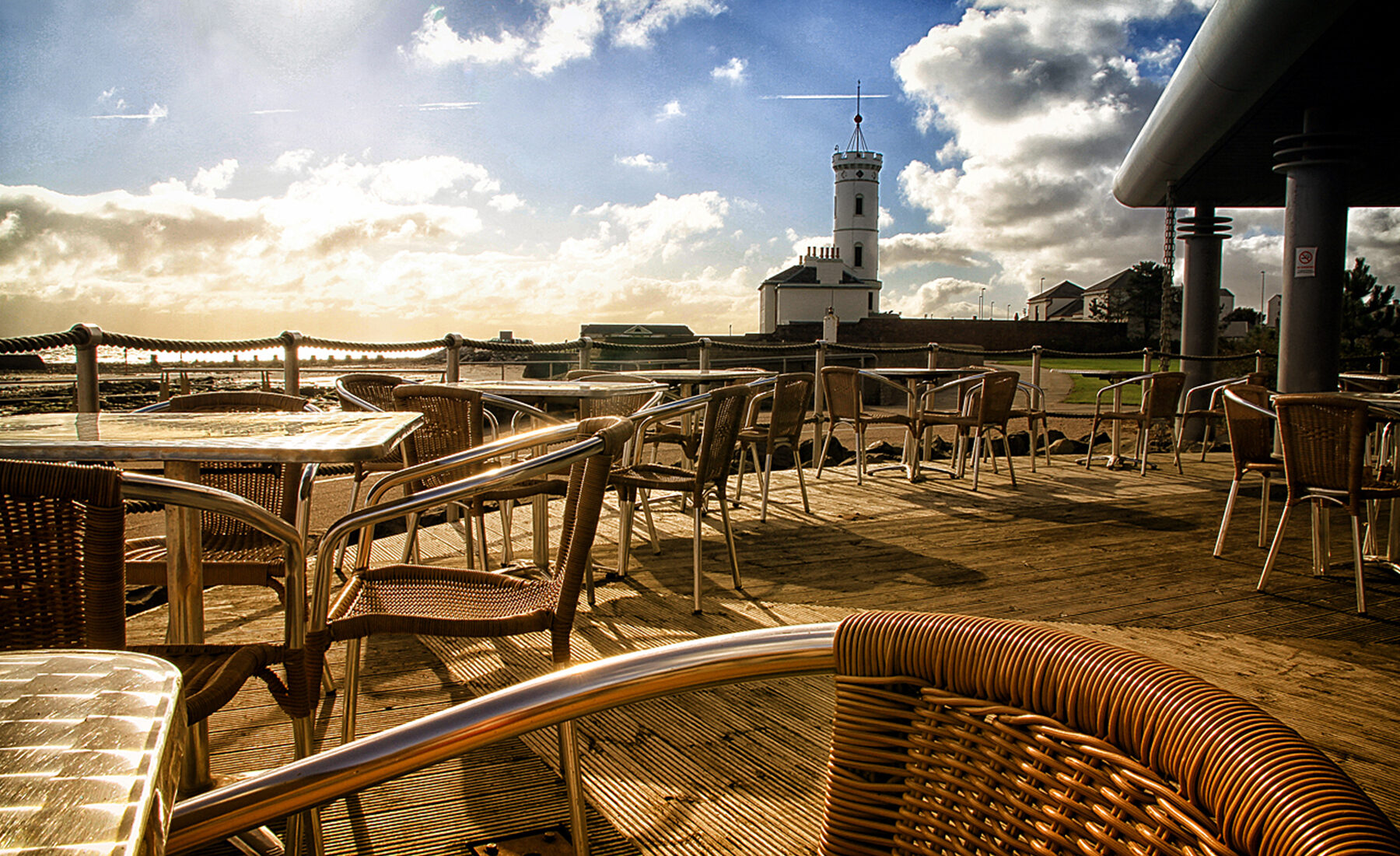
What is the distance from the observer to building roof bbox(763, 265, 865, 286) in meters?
56.8

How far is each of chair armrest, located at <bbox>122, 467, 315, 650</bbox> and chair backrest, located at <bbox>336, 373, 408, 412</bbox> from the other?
189cm

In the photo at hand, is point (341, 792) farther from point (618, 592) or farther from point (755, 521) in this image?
point (755, 521)

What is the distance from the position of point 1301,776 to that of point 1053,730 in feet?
0.51

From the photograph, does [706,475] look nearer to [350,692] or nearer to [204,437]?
[350,692]

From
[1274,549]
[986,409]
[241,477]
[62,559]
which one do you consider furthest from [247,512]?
[986,409]

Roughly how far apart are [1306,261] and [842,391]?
382cm

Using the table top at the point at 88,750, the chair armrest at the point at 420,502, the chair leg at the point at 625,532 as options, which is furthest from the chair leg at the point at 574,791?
the chair leg at the point at 625,532

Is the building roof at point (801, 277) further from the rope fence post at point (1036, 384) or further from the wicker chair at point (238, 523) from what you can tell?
the wicker chair at point (238, 523)

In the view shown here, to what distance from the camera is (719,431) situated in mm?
3127

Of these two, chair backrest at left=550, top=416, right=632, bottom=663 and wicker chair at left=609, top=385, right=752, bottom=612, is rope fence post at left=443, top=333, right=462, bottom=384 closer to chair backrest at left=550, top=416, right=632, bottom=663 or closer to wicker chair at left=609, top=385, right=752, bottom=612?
wicker chair at left=609, top=385, right=752, bottom=612

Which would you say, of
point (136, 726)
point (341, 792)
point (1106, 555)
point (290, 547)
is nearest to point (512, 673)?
point (290, 547)

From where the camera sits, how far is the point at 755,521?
15.2ft

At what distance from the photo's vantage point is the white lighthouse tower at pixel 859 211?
62.6m

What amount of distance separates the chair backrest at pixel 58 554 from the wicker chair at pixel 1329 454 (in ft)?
11.8
